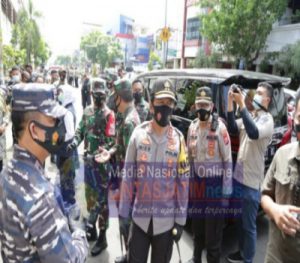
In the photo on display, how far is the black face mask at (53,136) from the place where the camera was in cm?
157

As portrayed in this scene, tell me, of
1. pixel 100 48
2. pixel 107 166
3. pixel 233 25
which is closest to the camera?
pixel 107 166

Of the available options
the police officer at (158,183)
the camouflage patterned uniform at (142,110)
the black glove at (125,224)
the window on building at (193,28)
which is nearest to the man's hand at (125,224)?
the black glove at (125,224)

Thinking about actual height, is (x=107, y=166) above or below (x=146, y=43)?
below

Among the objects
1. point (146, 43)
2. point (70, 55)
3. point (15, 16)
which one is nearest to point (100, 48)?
point (146, 43)

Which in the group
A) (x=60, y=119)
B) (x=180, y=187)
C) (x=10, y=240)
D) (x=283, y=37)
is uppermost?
(x=283, y=37)

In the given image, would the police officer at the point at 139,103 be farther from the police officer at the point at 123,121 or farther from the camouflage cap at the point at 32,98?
the camouflage cap at the point at 32,98

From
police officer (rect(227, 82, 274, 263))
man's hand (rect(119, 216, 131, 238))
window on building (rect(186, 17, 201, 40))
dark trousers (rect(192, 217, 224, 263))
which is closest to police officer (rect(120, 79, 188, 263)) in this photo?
man's hand (rect(119, 216, 131, 238))

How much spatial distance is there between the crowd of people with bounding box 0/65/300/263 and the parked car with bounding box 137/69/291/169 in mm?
534

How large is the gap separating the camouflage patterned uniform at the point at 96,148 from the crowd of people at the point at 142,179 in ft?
0.04

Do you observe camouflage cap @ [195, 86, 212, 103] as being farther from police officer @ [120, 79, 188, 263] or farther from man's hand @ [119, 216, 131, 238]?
man's hand @ [119, 216, 131, 238]

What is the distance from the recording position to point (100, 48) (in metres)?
66.1

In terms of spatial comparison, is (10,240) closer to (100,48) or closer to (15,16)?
(15,16)

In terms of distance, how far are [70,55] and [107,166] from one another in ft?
462

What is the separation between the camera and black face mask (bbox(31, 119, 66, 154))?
157 cm
